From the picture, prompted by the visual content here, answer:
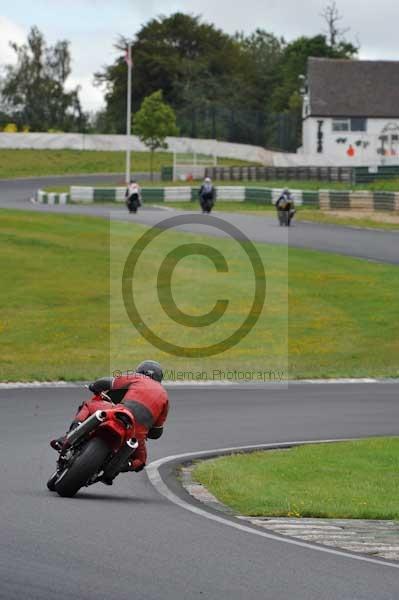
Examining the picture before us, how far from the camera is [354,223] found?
161ft

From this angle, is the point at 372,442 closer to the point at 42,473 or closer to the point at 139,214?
the point at 42,473

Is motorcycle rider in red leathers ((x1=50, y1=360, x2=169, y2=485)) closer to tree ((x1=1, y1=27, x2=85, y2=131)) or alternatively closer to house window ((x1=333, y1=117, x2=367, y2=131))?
house window ((x1=333, y1=117, x2=367, y2=131))

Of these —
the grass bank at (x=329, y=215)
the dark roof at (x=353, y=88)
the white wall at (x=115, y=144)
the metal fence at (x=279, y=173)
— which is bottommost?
the grass bank at (x=329, y=215)

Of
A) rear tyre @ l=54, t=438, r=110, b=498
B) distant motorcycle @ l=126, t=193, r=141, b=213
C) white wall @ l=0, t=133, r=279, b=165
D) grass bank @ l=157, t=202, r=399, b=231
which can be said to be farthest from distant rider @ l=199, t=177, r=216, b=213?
rear tyre @ l=54, t=438, r=110, b=498

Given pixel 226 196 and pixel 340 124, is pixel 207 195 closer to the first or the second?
pixel 226 196

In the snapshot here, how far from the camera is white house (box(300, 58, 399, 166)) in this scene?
89.1 m

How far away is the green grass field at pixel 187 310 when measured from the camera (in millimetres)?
23750

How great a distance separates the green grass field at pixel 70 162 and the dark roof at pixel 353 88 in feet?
24.7

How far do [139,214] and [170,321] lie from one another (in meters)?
23.8

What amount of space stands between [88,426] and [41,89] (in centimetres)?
11591

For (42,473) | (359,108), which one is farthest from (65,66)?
(42,473)

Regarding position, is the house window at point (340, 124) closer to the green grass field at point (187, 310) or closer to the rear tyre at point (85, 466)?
the green grass field at point (187, 310)

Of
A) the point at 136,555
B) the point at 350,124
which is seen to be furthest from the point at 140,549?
the point at 350,124

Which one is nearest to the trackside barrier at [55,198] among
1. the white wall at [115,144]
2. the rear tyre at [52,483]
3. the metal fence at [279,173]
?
the metal fence at [279,173]
